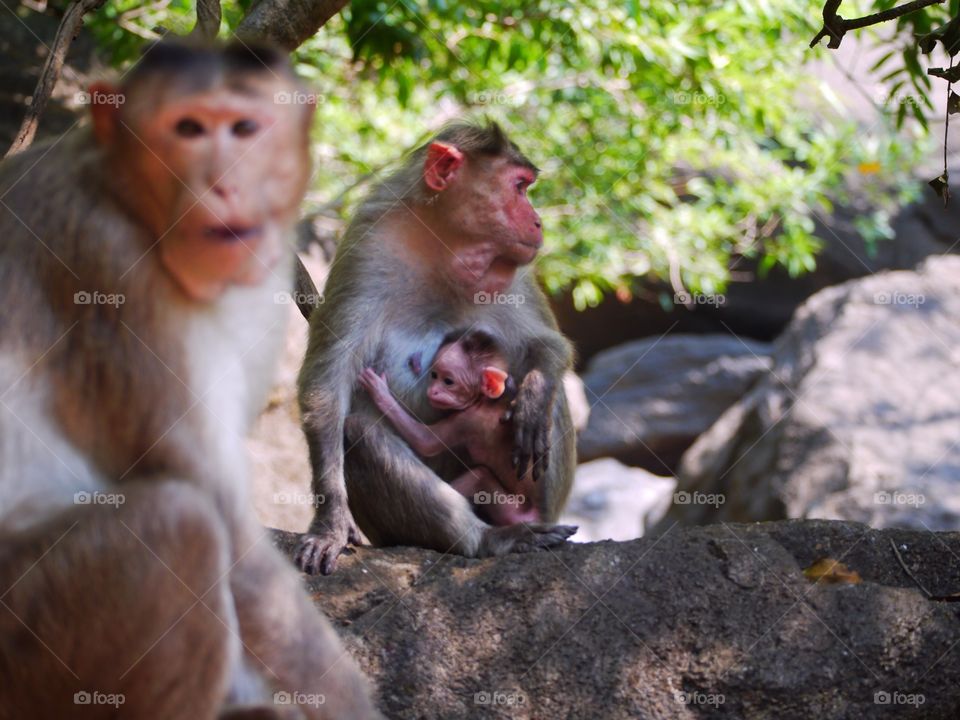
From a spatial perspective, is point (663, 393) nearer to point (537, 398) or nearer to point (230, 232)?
point (537, 398)

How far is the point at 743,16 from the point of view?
9.13 meters

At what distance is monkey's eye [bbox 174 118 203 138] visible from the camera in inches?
105

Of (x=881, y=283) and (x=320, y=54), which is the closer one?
(x=320, y=54)

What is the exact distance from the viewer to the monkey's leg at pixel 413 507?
5.17 m

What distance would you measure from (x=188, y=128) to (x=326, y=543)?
254cm

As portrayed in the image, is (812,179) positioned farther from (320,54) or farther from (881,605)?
(881,605)

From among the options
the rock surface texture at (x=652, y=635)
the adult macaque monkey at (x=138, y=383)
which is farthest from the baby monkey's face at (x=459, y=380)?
the adult macaque monkey at (x=138, y=383)

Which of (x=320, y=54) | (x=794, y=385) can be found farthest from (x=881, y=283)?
(x=320, y=54)

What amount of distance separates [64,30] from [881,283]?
28.7 feet

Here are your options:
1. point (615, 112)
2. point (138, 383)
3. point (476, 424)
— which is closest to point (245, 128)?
point (138, 383)

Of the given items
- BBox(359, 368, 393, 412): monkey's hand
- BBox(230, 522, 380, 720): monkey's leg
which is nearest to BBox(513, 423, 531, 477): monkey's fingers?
BBox(359, 368, 393, 412): monkey's hand

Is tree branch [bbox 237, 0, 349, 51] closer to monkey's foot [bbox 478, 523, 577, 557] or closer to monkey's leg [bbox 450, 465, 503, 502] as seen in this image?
monkey's leg [bbox 450, 465, 503, 502]

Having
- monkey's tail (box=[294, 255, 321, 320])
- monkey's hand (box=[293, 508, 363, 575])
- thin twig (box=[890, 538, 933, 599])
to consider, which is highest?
monkey's tail (box=[294, 255, 321, 320])

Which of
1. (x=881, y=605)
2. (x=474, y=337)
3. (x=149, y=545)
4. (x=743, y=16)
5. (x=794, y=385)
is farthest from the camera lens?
(x=794, y=385)
